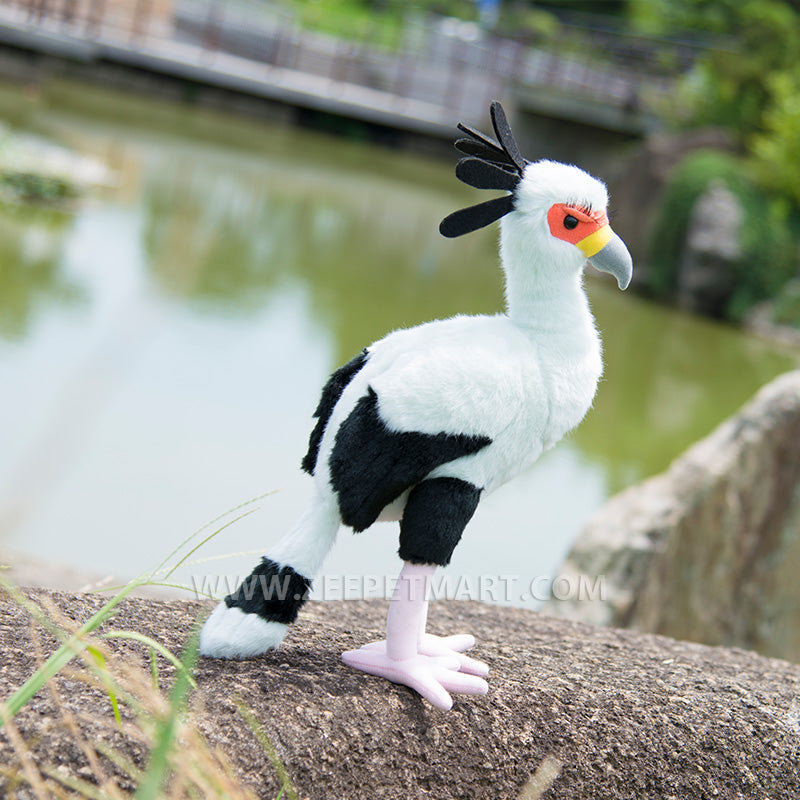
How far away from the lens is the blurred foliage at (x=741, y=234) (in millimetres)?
11633

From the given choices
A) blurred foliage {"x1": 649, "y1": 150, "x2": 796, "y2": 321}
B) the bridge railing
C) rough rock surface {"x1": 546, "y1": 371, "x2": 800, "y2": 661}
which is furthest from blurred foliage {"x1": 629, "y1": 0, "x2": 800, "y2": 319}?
rough rock surface {"x1": 546, "y1": 371, "x2": 800, "y2": 661}

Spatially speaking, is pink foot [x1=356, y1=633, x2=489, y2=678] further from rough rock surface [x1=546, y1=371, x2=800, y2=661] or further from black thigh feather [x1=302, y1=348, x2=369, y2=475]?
rough rock surface [x1=546, y1=371, x2=800, y2=661]

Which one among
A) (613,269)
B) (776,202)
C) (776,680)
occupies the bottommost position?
(776,680)

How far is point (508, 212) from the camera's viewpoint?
176 centimetres

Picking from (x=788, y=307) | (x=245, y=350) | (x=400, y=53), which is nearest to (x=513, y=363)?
(x=245, y=350)

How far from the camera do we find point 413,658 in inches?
69.4

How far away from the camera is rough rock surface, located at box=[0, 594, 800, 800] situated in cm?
154

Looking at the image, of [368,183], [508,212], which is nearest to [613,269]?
[508,212]

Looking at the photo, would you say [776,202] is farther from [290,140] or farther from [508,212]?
[508,212]

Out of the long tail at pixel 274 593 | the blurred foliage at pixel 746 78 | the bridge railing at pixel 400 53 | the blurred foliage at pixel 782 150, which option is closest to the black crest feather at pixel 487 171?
the long tail at pixel 274 593

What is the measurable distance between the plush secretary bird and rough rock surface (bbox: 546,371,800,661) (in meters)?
1.74

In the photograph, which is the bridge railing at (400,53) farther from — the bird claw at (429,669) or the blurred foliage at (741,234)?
the bird claw at (429,669)

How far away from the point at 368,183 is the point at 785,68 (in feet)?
20.5

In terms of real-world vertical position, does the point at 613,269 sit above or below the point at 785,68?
below
